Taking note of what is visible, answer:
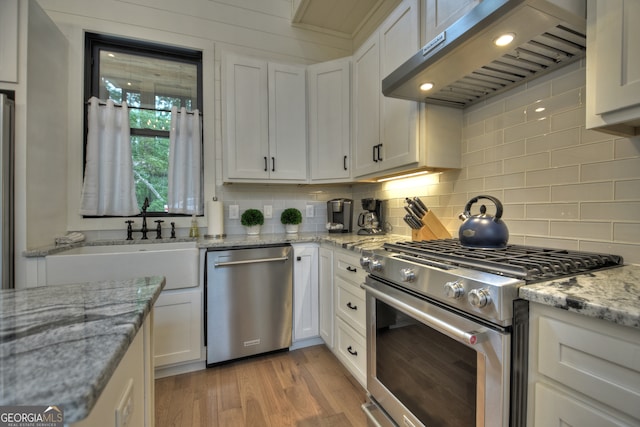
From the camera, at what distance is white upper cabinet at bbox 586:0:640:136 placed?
2.61ft

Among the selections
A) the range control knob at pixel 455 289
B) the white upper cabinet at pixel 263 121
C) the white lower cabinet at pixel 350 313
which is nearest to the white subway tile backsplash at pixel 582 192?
the range control knob at pixel 455 289

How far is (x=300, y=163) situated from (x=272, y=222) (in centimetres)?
63

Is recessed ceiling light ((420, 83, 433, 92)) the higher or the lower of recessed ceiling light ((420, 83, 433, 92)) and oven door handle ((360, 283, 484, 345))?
the higher

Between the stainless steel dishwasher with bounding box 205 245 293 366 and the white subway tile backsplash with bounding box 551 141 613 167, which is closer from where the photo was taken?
the white subway tile backsplash with bounding box 551 141 613 167

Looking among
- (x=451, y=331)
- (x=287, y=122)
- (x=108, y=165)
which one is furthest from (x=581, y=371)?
(x=108, y=165)

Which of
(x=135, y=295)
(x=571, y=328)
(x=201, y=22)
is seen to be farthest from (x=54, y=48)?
(x=571, y=328)

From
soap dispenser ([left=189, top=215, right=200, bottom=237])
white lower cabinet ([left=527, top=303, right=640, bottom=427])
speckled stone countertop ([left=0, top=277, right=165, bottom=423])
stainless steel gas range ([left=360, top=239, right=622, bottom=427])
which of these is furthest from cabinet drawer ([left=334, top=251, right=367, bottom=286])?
soap dispenser ([left=189, top=215, right=200, bottom=237])

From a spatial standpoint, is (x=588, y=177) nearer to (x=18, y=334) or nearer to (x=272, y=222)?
(x=18, y=334)

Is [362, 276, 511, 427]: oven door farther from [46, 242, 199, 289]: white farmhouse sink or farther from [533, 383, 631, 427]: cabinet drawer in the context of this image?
[46, 242, 199, 289]: white farmhouse sink

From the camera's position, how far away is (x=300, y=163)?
2.50m

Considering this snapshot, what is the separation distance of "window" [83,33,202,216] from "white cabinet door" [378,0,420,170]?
1.65 meters

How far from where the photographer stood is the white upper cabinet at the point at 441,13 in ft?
4.21

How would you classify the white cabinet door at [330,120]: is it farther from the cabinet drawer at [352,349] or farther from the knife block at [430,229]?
the cabinet drawer at [352,349]

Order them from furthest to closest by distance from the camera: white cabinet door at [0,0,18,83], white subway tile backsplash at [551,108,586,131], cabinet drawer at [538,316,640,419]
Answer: white cabinet door at [0,0,18,83] < white subway tile backsplash at [551,108,586,131] < cabinet drawer at [538,316,640,419]
